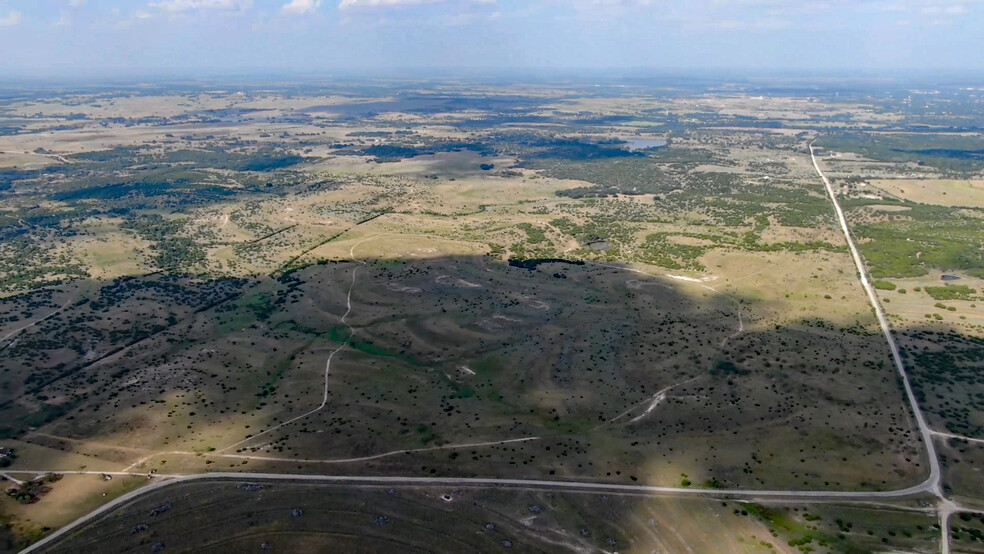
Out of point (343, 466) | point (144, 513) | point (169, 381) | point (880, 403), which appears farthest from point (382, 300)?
point (880, 403)

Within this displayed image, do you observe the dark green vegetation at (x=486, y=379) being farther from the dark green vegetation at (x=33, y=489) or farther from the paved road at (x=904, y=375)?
the dark green vegetation at (x=33, y=489)

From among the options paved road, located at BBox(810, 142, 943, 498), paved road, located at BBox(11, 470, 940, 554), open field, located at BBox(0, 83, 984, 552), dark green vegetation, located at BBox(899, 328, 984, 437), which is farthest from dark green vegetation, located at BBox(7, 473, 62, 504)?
dark green vegetation, located at BBox(899, 328, 984, 437)

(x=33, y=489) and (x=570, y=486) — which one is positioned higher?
(x=33, y=489)

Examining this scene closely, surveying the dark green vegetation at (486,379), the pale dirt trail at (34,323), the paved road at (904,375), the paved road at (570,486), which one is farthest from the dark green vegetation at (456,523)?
the pale dirt trail at (34,323)

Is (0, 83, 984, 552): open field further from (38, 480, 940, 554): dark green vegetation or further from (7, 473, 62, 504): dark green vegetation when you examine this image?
(7, 473, 62, 504): dark green vegetation

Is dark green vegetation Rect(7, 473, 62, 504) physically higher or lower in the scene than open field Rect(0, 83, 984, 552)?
lower

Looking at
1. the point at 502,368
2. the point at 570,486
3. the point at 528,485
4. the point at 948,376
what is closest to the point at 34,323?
the point at 502,368

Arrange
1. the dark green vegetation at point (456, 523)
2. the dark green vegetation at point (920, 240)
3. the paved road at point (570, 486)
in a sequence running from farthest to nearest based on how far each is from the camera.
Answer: the dark green vegetation at point (920, 240) → the paved road at point (570, 486) → the dark green vegetation at point (456, 523)

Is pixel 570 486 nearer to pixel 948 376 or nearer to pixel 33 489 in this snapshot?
pixel 33 489

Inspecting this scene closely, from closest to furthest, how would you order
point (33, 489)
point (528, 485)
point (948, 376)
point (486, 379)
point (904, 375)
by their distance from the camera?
point (33, 489)
point (528, 485)
point (948, 376)
point (904, 375)
point (486, 379)

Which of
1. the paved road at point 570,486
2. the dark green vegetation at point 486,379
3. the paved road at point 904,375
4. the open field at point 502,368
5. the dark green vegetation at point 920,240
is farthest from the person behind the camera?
the dark green vegetation at point 920,240

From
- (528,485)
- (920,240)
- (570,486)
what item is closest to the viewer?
(570,486)

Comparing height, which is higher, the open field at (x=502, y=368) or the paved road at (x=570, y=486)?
the open field at (x=502, y=368)
